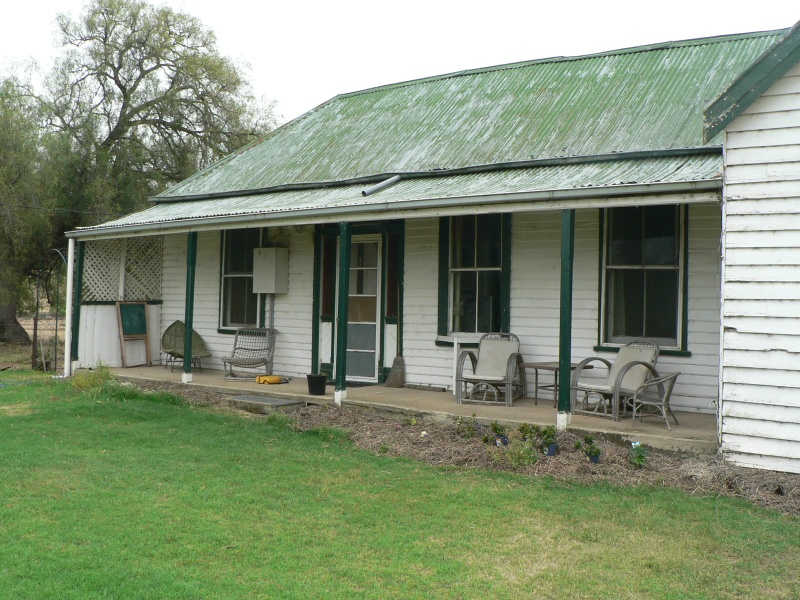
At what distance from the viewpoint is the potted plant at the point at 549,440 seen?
6766mm

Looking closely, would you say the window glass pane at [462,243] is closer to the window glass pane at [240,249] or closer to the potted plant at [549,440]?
the potted plant at [549,440]

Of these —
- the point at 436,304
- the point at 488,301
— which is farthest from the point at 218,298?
the point at 488,301

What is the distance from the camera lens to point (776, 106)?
618cm

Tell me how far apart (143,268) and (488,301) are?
21.9 ft

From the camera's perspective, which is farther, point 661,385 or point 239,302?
point 239,302

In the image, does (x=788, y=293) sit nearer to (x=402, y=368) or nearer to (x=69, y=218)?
(x=402, y=368)

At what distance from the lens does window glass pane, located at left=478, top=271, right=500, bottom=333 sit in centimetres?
971

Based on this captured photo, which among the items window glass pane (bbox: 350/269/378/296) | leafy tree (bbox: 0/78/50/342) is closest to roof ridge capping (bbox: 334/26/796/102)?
window glass pane (bbox: 350/269/378/296)

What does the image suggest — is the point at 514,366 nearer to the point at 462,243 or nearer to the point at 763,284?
the point at 462,243

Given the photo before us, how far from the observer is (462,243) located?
10031 mm

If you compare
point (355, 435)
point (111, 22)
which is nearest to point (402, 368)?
point (355, 435)

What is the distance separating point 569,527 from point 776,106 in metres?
3.84

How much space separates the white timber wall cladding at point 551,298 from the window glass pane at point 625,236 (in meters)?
0.17

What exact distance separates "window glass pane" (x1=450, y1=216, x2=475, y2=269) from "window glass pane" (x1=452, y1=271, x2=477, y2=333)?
133 mm
